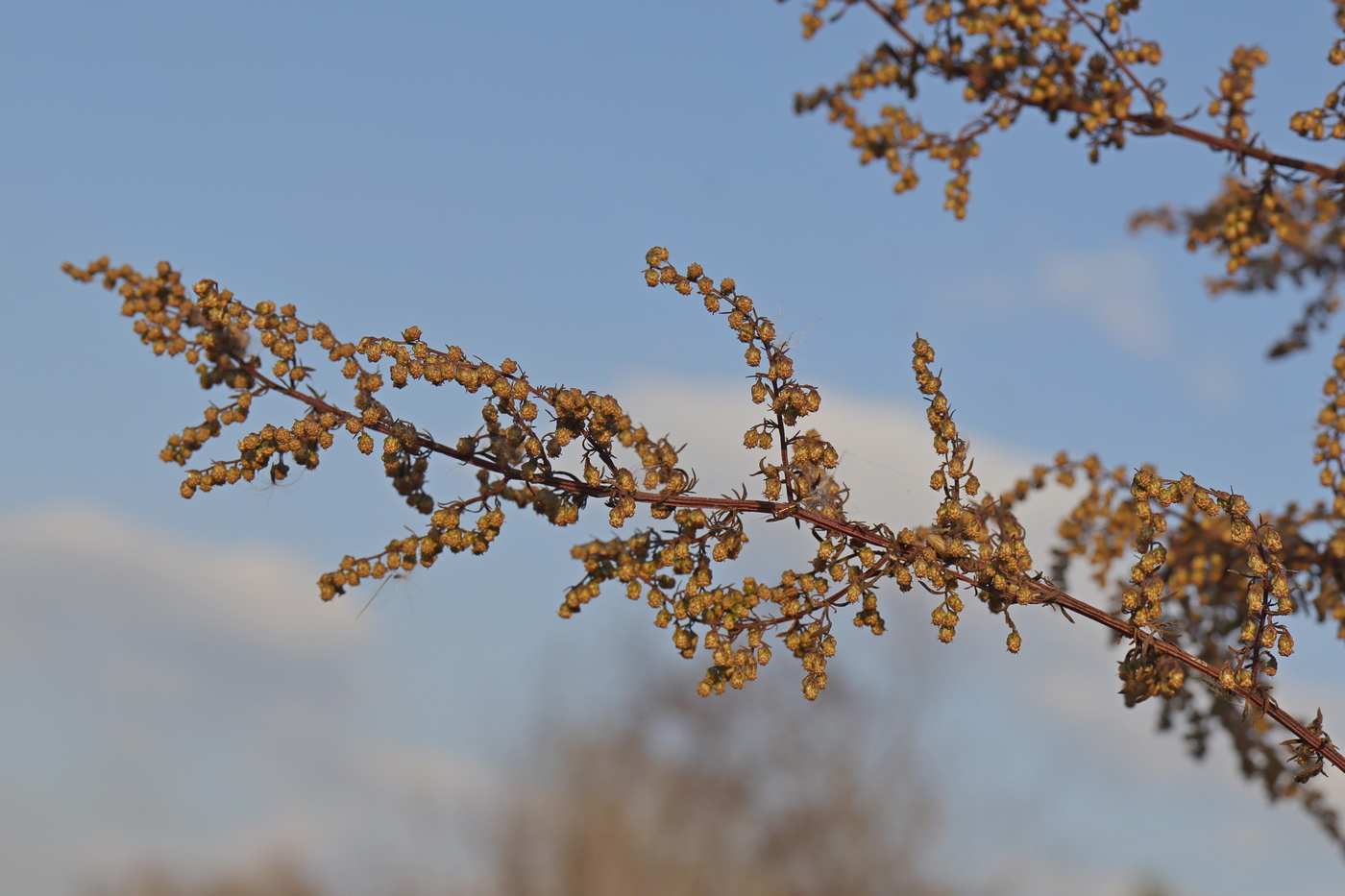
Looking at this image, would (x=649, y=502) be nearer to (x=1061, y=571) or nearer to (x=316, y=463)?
(x=316, y=463)

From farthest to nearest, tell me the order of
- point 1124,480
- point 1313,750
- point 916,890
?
1. point 916,890
2. point 1124,480
3. point 1313,750

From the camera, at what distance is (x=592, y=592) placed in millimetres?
3246

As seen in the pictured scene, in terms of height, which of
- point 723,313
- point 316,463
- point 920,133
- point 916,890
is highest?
A: point 916,890

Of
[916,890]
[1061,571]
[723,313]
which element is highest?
[916,890]

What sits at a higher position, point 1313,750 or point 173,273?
→ point 173,273

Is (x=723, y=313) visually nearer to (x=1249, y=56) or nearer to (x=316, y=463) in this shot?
(x=316, y=463)

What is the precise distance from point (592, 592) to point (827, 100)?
2205mm

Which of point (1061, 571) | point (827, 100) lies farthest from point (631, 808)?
point (827, 100)

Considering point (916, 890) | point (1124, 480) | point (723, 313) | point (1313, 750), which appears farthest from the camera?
point (916, 890)

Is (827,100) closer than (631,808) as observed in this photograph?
Yes

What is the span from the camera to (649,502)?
3.16 meters

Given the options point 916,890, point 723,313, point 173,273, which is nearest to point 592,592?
point 723,313

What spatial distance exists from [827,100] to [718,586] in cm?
214

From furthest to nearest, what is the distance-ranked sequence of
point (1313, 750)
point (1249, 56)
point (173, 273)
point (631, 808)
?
point (631, 808), point (1249, 56), point (173, 273), point (1313, 750)
